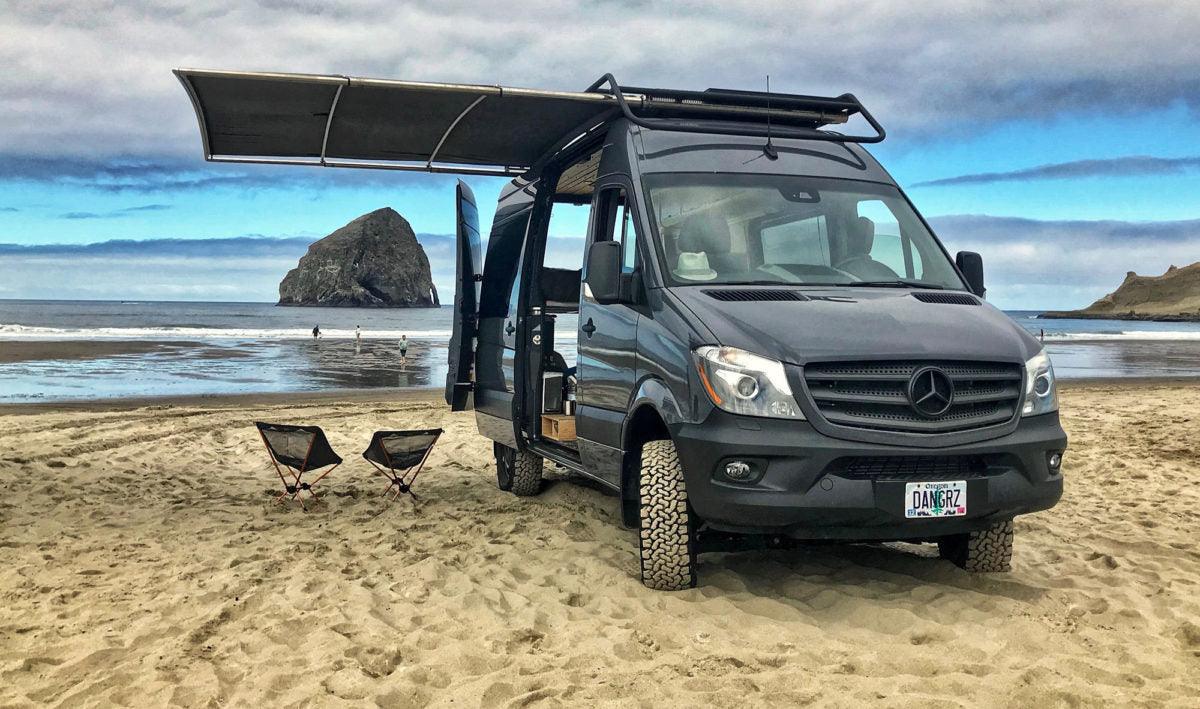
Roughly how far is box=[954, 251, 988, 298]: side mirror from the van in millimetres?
12

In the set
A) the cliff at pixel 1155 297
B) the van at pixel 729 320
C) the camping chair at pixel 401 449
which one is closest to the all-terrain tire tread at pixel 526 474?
the van at pixel 729 320

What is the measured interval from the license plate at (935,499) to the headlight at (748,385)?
66 centimetres

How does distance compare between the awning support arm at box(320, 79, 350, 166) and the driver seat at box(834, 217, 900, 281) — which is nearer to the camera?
the driver seat at box(834, 217, 900, 281)

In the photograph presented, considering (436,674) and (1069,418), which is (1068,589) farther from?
(1069,418)

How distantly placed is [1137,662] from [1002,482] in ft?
3.24

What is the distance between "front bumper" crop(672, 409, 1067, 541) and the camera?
460 cm

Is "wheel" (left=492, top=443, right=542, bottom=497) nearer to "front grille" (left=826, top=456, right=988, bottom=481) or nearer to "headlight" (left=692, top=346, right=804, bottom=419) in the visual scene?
"headlight" (left=692, top=346, right=804, bottom=419)

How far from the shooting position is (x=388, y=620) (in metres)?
4.98

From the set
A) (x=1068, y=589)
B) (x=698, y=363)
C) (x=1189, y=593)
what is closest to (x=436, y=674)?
(x=698, y=363)

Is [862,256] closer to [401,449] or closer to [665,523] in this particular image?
[665,523]

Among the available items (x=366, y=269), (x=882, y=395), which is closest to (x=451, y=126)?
(x=882, y=395)

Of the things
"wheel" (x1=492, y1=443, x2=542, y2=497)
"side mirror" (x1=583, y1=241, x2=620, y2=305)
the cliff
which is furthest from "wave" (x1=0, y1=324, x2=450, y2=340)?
the cliff

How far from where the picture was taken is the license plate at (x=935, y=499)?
466cm

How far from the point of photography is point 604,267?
5.54m
